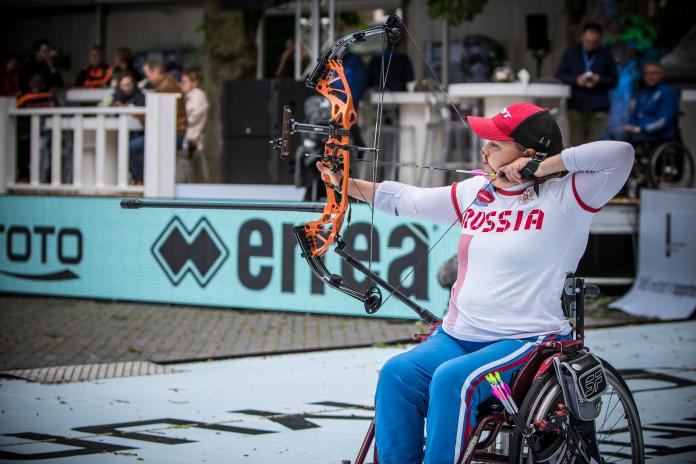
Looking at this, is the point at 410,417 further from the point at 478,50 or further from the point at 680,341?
the point at 478,50

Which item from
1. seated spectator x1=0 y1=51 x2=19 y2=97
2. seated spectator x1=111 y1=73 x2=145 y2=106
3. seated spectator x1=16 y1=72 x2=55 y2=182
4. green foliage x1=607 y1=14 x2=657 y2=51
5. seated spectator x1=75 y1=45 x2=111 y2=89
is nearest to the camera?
seated spectator x1=16 y1=72 x2=55 y2=182

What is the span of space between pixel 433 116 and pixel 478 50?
2554 mm

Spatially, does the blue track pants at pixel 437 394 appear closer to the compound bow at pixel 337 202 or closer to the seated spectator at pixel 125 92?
the compound bow at pixel 337 202

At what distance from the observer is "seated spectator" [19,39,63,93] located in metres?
15.7

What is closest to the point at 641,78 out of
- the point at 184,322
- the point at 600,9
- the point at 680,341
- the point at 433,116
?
the point at 600,9

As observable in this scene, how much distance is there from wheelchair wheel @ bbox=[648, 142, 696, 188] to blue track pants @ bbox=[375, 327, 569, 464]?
7.93 metres

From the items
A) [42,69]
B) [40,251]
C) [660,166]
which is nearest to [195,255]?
[40,251]

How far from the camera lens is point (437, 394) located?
13.6 ft

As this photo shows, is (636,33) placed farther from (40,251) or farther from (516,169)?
(516,169)

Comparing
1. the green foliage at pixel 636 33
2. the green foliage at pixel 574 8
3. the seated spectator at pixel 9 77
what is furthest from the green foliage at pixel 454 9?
the seated spectator at pixel 9 77

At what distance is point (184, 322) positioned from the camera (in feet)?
34.4

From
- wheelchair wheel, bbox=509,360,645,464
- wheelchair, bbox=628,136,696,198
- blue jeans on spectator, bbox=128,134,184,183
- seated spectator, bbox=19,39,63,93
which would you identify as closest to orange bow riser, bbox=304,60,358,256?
wheelchair wheel, bbox=509,360,645,464

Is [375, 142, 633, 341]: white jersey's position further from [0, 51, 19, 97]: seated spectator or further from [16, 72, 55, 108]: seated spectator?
[0, 51, 19, 97]: seated spectator

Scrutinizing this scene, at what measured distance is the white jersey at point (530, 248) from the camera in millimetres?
4309
